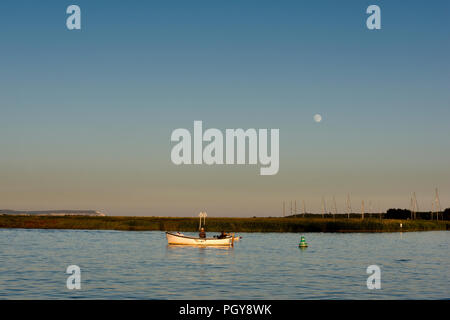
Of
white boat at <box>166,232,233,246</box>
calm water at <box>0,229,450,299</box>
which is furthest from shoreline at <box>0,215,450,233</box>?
calm water at <box>0,229,450,299</box>

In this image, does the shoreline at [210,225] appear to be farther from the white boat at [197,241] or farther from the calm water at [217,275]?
the calm water at [217,275]

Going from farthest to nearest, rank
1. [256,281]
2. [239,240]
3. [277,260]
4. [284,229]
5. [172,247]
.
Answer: [284,229] → [239,240] → [172,247] → [277,260] → [256,281]

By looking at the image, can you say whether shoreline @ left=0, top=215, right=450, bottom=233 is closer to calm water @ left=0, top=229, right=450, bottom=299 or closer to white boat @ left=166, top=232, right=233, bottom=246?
white boat @ left=166, top=232, right=233, bottom=246

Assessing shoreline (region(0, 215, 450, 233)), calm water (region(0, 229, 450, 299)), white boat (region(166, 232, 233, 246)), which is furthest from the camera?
shoreline (region(0, 215, 450, 233))

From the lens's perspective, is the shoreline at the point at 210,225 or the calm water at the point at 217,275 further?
the shoreline at the point at 210,225

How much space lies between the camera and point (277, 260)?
6372 centimetres

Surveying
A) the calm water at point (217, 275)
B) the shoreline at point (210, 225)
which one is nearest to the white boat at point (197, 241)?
the calm water at point (217, 275)

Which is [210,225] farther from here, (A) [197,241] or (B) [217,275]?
(B) [217,275]

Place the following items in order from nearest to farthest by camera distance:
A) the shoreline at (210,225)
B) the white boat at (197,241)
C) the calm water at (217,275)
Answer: the calm water at (217,275)
the white boat at (197,241)
the shoreline at (210,225)

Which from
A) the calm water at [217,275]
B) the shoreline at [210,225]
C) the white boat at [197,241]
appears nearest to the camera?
the calm water at [217,275]

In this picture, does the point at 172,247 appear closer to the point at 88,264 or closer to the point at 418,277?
the point at 88,264
